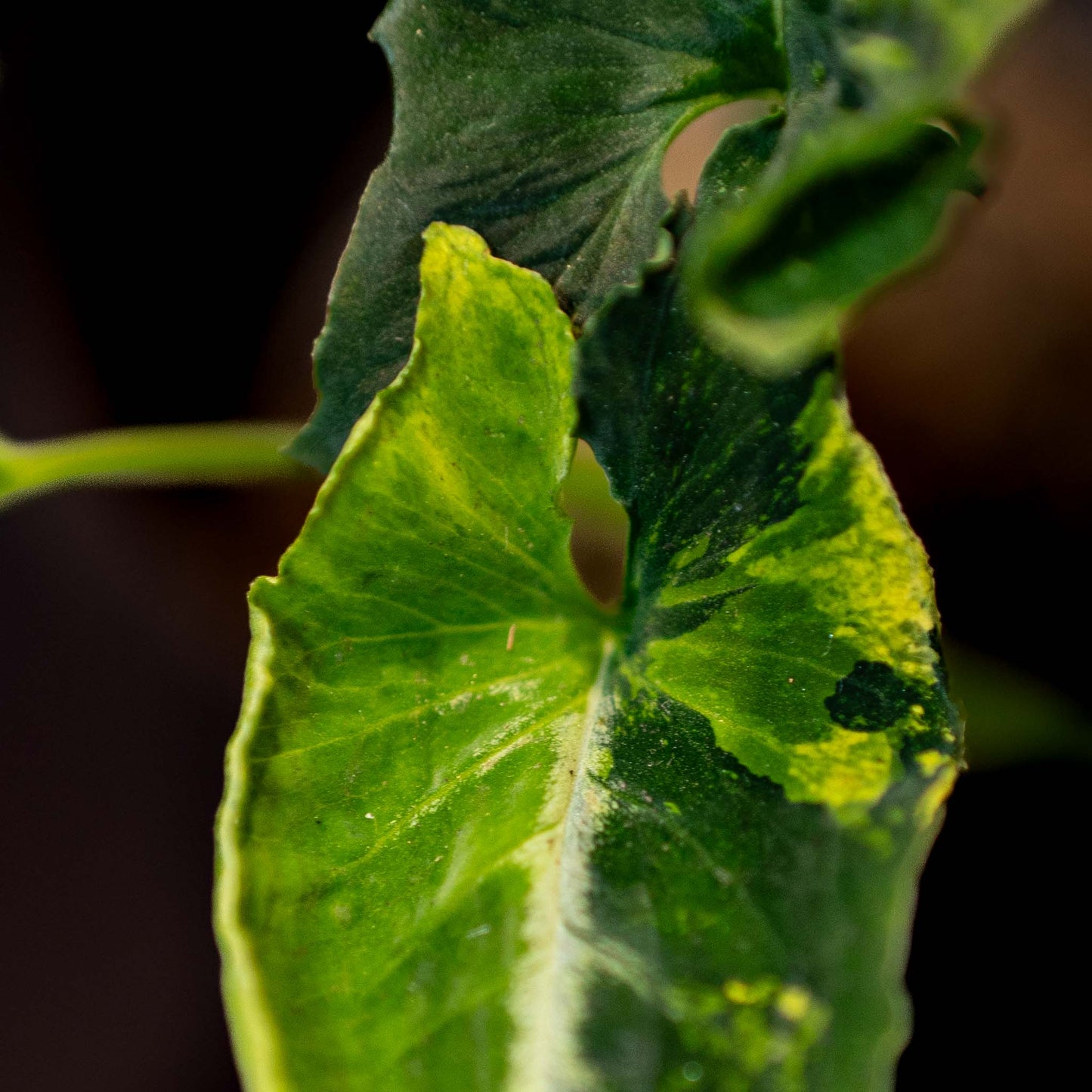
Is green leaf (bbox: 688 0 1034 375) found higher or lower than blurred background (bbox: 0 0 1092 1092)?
higher

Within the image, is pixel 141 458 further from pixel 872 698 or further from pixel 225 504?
pixel 872 698

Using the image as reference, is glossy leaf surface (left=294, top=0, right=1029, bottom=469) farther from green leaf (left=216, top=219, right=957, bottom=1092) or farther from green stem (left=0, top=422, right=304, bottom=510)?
green stem (left=0, top=422, right=304, bottom=510)

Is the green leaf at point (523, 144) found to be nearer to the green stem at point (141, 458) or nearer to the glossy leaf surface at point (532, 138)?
the glossy leaf surface at point (532, 138)

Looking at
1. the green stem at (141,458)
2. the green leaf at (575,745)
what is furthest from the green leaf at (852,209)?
the green stem at (141,458)

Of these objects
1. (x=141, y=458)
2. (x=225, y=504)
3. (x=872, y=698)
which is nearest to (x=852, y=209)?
(x=872, y=698)

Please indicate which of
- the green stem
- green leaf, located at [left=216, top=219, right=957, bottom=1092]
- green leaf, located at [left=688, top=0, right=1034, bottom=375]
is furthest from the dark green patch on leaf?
the green stem

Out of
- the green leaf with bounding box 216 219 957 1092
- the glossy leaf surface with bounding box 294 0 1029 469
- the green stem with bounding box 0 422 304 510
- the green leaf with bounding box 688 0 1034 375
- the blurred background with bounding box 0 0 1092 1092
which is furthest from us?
the blurred background with bounding box 0 0 1092 1092

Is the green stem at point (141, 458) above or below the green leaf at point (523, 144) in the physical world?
below

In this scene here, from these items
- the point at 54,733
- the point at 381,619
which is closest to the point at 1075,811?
the point at 381,619
